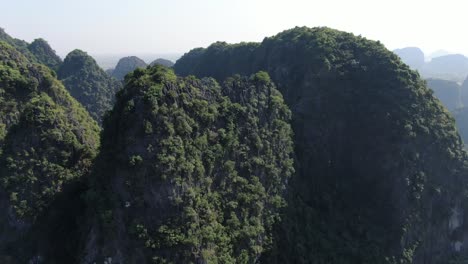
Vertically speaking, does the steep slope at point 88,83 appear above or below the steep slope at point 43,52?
below

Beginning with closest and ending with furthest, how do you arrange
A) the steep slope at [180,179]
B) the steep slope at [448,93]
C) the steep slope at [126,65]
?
the steep slope at [180,179] < the steep slope at [126,65] < the steep slope at [448,93]

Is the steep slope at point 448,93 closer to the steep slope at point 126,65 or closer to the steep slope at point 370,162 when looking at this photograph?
the steep slope at point 126,65

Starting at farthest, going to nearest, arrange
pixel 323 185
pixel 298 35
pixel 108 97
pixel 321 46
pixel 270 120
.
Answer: pixel 108 97, pixel 298 35, pixel 321 46, pixel 323 185, pixel 270 120

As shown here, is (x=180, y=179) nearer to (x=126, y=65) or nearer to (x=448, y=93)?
(x=126, y=65)

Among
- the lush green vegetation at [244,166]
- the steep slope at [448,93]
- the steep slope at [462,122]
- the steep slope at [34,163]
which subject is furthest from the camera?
the steep slope at [448,93]

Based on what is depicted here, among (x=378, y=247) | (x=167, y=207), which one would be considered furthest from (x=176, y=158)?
(x=378, y=247)

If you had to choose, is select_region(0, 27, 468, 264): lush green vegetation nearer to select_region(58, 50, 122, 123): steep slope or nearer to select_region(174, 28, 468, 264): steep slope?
select_region(174, 28, 468, 264): steep slope

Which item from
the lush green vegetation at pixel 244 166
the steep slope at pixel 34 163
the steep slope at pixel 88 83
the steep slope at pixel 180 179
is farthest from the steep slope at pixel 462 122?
the steep slope at pixel 34 163

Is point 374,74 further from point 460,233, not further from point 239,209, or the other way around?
point 239,209
